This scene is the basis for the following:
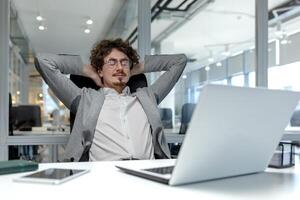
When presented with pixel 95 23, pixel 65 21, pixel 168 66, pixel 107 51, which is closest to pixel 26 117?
pixel 65 21

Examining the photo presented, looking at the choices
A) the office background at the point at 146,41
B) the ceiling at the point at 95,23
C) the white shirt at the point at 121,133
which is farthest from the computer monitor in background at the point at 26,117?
the white shirt at the point at 121,133

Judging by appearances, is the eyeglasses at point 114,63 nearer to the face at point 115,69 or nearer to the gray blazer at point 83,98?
the face at point 115,69

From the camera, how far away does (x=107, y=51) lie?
7.06ft

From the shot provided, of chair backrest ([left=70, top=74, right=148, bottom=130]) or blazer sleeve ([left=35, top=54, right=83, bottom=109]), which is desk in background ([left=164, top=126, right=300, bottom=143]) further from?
blazer sleeve ([left=35, top=54, right=83, bottom=109])

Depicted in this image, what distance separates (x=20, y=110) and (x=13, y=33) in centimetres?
67

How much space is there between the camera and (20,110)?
3119 mm

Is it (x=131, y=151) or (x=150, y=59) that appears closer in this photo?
(x=131, y=151)

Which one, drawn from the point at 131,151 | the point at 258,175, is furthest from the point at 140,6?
the point at 258,175

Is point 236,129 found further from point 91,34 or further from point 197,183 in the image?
point 91,34

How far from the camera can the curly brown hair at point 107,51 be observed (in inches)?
85.3

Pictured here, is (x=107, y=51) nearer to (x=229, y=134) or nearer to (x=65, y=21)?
(x=65, y=21)

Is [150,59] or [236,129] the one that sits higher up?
[150,59]

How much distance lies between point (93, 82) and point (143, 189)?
56.7 inches

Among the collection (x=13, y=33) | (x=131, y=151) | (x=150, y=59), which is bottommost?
(x=131, y=151)
